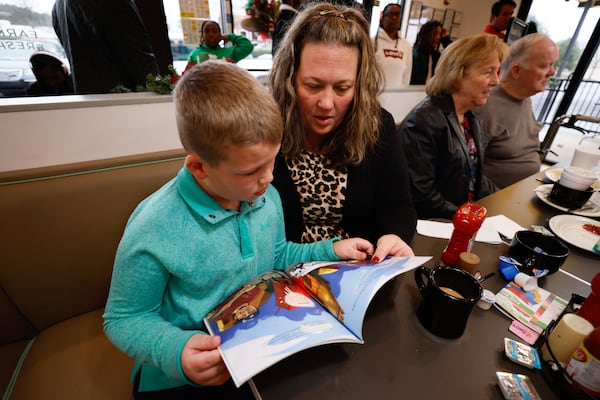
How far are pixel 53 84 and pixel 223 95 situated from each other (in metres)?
1.88

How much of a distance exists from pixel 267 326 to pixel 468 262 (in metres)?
0.55

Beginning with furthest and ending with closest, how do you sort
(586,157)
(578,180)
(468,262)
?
(586,157), (578,180), (468,262)

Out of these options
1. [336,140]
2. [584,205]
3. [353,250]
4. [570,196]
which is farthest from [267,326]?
[584,205]

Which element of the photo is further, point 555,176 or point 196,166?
point 555,176

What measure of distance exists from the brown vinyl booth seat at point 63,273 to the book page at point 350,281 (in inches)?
24.1

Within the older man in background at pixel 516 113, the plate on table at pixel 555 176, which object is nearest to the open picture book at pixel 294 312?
the plate on table at pixel 555 176

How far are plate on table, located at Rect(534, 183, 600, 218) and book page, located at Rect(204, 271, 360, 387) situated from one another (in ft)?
3.86

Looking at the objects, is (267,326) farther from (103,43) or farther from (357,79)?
(103,43)

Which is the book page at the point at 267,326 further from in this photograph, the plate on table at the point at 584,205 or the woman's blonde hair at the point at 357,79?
the plate on table at the point at 584,205

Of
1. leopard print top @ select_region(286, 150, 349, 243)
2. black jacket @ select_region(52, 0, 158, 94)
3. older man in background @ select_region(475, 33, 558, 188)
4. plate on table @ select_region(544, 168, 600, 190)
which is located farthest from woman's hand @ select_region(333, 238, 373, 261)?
older man in background @ select_region(475, 33, 558, 188)

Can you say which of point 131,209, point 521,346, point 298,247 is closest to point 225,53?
point 131,209

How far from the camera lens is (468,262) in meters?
0.77

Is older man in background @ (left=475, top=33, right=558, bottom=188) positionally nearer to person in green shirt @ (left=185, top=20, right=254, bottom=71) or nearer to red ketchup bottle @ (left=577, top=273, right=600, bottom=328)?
red ketchup bottle @ (left=577, top=273, right=600, bottom=328)

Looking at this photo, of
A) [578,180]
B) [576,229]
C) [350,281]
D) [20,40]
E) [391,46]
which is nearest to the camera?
[350,281]
